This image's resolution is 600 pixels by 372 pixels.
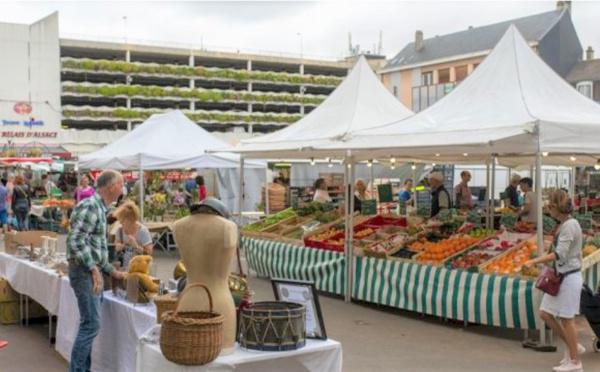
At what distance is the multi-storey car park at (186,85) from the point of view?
75.2 meters

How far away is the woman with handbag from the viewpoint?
6199 millimetres

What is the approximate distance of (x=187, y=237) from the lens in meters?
3.77

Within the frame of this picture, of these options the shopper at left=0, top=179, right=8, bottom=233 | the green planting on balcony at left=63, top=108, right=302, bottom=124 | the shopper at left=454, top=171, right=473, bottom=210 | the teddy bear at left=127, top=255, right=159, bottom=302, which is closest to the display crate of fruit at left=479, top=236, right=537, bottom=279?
the teddy bear at left=127, top=255, right=159, bottom=302

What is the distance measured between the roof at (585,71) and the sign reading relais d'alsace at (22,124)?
40.2m

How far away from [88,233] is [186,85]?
80054 mm

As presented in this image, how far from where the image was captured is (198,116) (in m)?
79.7

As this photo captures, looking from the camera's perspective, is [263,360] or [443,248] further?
[443,248]

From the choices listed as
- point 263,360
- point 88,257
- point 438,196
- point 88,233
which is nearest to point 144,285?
point 88,257

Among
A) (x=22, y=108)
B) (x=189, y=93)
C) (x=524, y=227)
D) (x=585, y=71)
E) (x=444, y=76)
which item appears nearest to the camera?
(x=524, y=227)

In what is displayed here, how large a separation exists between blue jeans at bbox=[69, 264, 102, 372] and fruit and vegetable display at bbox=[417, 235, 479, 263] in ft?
14.3

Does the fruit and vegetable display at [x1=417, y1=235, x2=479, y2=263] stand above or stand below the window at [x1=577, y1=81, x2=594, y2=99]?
below

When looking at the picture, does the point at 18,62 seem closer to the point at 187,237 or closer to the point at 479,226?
the point at 479,226

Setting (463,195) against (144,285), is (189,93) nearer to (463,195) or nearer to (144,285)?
(463,195)

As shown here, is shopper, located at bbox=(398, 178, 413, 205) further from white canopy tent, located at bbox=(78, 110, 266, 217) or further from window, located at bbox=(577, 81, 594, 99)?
window, located at bbox=(577, 81, 594, 99)
